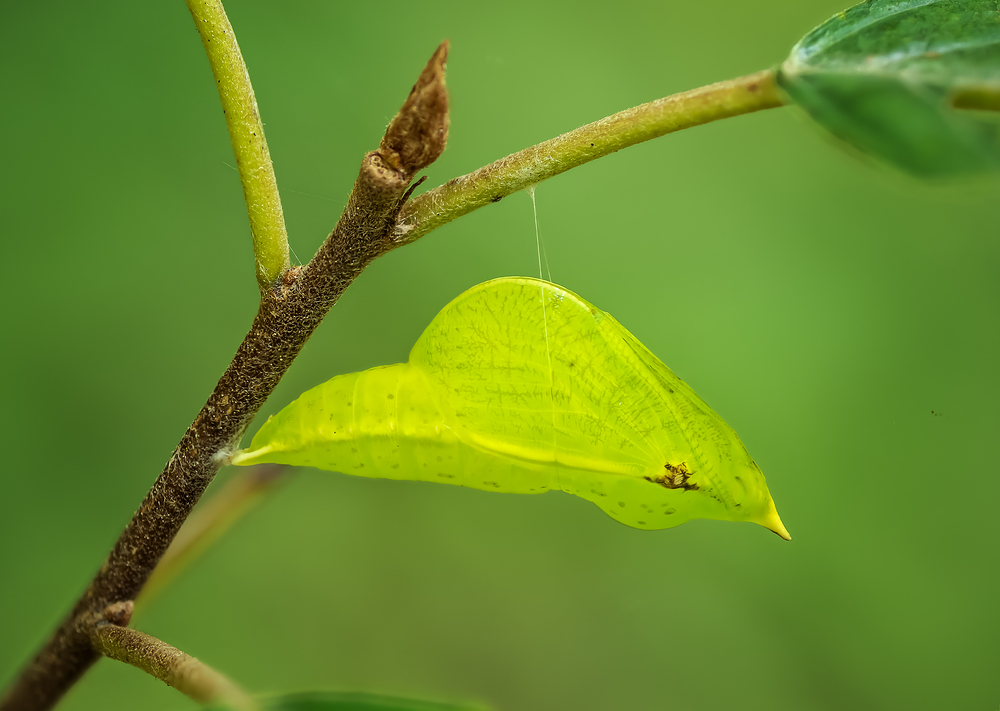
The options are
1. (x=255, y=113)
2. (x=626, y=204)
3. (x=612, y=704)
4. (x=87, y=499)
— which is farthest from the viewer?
(x=626, y=204)

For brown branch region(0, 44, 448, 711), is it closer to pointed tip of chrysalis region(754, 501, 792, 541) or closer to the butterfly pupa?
the butterfly pupa

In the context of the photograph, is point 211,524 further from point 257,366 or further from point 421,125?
point 421,125

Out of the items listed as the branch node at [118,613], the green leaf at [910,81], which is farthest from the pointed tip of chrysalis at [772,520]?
the branch node at [118,613]

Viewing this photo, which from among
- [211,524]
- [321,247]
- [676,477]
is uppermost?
[321,247]

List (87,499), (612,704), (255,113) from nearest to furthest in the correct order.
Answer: (255,113) < (87,499) < (612,704)

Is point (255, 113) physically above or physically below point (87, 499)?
above

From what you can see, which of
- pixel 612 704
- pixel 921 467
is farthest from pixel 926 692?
pixel 612 704

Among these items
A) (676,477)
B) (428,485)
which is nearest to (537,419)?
(676,477)

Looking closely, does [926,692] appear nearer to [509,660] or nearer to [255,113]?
[509,660]
